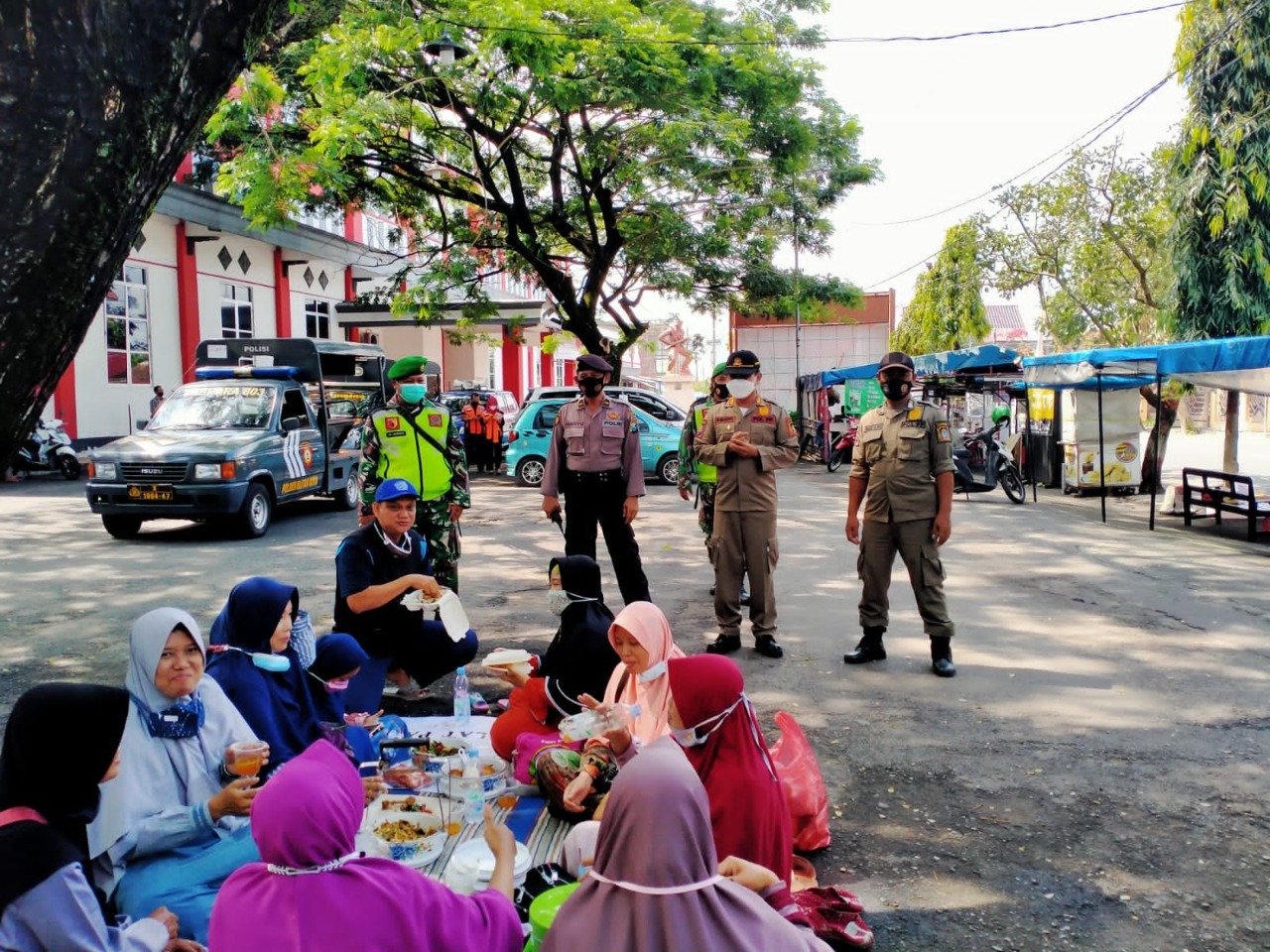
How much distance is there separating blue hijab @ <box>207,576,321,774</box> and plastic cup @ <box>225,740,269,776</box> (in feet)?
1.12

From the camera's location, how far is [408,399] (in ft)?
21.2

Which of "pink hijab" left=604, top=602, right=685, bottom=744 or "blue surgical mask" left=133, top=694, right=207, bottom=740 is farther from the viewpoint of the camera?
"pink hijab" left=604, top=602, right=685, bottom=744

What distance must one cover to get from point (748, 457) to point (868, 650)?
57.0 inches

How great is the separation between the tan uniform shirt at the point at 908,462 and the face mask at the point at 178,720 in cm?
404

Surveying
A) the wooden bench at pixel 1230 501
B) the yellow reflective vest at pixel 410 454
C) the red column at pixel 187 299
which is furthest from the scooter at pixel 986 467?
the red column at pixel 187 299

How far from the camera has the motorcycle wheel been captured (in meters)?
14.6

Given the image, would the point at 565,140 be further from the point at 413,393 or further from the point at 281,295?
the point at 281,295

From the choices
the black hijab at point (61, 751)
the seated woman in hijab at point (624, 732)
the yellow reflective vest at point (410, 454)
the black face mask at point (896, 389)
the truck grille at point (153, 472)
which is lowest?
the seated woman in hijab at point (624, 732)

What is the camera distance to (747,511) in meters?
6.23

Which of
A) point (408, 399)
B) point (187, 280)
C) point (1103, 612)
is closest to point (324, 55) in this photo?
point (408, 399)

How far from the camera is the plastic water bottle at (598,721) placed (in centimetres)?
383

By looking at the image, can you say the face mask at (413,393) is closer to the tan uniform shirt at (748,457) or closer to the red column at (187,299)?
the tan uniform shirt at (748,457)

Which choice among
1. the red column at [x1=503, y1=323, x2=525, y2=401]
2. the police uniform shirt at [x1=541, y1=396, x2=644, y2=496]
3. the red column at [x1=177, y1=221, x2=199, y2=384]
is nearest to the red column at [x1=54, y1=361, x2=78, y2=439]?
the red column at [x1=177, y1=221, x2=199, y2=384]

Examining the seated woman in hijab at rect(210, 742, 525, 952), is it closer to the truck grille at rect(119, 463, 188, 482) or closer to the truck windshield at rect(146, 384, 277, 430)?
the truck grille at rect(119, 463, 188, 482)
